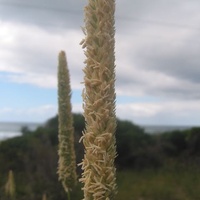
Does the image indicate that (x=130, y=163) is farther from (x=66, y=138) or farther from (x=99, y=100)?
(x=99, y=100)

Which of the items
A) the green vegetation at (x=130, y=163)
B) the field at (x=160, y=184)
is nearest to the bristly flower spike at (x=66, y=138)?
the green vegetation at (x=130, y=163)

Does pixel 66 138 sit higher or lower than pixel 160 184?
higher

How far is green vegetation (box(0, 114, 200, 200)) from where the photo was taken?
1952cm

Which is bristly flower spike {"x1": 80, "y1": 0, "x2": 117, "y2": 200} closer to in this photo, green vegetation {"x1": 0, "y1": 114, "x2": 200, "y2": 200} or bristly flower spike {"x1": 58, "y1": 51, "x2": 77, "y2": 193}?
bristly flower spike {"x1": 58, "y1": 51, "x2": 77, "y2": 193}

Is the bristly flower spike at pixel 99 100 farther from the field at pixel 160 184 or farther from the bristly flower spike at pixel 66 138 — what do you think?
the field at pixel 160 184

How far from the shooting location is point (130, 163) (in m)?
25.4

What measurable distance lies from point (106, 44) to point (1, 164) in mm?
20727

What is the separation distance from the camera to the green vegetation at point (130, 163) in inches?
768

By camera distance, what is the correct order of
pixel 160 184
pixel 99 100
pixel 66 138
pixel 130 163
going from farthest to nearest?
pixel 130 163 < pixel 160 184 < pixel 66 138 < pixel 99 100

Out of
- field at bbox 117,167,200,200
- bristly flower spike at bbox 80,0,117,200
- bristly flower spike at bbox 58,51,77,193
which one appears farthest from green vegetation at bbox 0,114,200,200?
bristly flower spike at bbox 80,0,117,200

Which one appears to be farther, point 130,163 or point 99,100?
point 130,163

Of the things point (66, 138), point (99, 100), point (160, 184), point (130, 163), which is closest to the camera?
point (99, 100)

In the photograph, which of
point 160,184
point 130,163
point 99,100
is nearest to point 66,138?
point 99,100

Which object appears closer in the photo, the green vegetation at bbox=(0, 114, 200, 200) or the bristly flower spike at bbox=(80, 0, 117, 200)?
the bristly flower spike at bbox=(80, 0, 117, 200)
